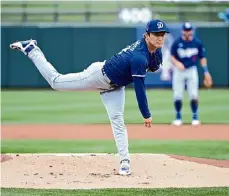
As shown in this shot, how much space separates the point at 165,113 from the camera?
1748cm

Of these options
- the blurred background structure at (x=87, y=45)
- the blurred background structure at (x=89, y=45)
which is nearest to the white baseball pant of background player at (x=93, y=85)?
the blurred background structure at (x=89, y=45)

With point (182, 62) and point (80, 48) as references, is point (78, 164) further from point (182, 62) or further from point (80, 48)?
point (80, 48)

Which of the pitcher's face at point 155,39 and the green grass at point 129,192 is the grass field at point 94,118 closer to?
the green grass at point 129,192

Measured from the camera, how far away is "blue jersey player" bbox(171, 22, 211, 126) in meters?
14.2

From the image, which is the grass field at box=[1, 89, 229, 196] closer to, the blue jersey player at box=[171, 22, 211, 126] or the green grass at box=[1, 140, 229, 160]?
the green grass at box=[1, 140, 229, 160]

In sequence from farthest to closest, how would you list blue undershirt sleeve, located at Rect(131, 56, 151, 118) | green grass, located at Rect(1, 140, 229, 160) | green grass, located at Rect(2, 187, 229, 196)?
green grass, located at Rect(1, 140, 229, 160), blue undershirt sleeve, located at Rect(131, 56, 151, 118), green grass, located at Rect(2, 187, 229, 196)

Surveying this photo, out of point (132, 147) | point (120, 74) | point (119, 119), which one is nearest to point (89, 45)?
point (132, 147)

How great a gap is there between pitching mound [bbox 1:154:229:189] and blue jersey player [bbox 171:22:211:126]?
5.38m

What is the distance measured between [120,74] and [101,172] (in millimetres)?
1295

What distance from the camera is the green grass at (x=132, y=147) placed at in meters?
10.6

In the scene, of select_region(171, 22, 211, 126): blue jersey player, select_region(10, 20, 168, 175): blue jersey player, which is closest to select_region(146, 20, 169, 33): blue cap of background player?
select_region(10, 20, 168, 175): blue jersey player

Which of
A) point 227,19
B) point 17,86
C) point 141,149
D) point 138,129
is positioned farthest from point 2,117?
point 227,19

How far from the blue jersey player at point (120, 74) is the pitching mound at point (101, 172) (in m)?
0.39

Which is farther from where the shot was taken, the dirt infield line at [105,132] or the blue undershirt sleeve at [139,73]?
the dirt infield line at [105,132]
